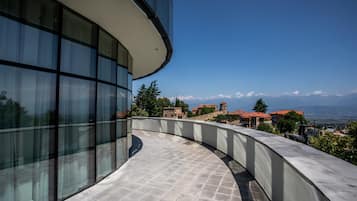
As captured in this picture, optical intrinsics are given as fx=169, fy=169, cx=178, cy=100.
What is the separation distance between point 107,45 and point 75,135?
7.93 feet

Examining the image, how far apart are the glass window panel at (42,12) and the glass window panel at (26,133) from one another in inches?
33.2

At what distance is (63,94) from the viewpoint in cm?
321

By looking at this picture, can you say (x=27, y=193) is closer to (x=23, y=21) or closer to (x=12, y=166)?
(x=12, y=166)

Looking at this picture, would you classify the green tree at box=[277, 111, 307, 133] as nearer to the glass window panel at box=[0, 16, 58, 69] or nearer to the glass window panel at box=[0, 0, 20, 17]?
the glass window panel at box=[0, 16, 58, 69]

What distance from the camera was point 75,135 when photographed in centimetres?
343

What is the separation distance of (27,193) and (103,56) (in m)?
3.12

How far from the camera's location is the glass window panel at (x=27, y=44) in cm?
236

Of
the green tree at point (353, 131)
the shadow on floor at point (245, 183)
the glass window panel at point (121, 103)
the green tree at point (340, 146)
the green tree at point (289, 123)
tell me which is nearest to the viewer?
the shadow on floor at point (245, 183)

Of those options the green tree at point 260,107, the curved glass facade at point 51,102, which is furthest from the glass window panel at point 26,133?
the green tree at point 260,107

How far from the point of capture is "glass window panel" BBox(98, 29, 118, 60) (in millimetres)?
4233

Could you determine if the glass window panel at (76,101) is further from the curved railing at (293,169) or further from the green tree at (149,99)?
the green tree at (149,99)

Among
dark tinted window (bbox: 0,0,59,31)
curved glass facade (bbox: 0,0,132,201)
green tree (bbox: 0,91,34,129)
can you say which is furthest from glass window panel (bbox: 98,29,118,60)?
green tree (bbox: 0,91,34,129)

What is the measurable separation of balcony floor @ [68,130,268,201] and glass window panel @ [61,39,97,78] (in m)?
2.51

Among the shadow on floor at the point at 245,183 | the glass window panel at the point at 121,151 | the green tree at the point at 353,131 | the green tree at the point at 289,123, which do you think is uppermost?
the glass window panel at the point at 121,151
